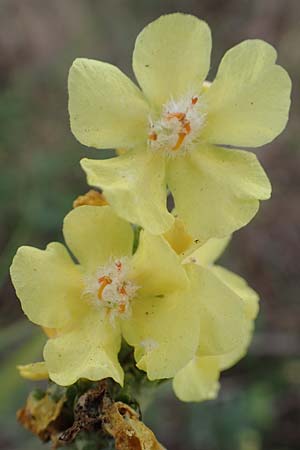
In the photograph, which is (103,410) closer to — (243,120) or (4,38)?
(243,120)

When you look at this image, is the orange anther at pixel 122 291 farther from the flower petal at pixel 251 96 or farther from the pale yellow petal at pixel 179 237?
the flower petal at pixel 251 96

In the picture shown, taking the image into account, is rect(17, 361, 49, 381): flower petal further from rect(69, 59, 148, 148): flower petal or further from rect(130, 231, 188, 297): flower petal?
rect(69, 59, 148, 148): flower petal

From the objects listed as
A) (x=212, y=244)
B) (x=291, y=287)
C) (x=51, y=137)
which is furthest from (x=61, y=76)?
(x=212, y=244)

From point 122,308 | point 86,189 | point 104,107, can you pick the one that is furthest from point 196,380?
point 86,189

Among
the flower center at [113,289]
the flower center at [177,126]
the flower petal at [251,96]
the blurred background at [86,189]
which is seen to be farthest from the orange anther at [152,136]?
the blurred background at [86,189]

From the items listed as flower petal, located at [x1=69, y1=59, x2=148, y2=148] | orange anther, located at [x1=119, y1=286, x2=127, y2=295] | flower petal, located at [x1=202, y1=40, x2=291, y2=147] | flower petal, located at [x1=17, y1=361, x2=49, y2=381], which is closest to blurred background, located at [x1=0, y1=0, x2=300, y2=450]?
flower petal, located at [x1=17, y1=361, x2=49, y2=381]

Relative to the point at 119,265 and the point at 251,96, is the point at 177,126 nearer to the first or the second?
the point at 251,96
